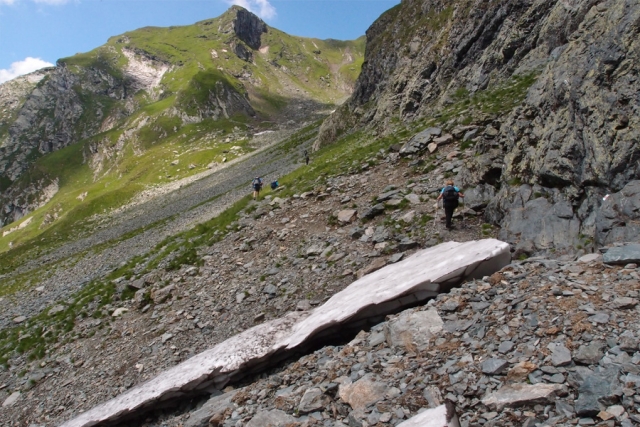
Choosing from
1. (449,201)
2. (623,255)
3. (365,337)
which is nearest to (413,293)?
(365,337)

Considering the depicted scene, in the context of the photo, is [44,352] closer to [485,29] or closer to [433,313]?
[433,313]

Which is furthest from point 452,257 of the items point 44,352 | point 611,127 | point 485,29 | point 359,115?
point 359,115

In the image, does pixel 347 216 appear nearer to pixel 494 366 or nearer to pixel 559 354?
pixel 494 366

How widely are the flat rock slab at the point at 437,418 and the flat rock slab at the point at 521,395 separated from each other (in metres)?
0.61

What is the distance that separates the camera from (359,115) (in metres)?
64.4

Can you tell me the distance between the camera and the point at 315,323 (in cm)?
1177

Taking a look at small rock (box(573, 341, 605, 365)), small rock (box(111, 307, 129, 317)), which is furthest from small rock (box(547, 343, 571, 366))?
small rock (box(111, 307, 129, 317))

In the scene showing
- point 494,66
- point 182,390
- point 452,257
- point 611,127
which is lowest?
point 182,390

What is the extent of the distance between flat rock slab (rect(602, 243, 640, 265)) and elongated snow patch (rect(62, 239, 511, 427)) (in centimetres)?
244

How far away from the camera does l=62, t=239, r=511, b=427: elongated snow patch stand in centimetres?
1088

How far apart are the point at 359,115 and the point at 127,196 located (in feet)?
197

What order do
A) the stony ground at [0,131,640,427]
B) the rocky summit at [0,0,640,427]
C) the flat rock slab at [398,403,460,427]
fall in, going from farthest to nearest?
the rocky summit at [0,0,640,427] < the stony ground at [0,131,640,427] < the flat rock slab at [398,403,460,427]

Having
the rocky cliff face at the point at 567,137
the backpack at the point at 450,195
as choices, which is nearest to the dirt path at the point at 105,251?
the backpack at the point at 450,195

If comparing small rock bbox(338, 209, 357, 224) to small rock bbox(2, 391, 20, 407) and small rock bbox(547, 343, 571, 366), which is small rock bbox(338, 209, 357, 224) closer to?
small rock bbox(547, 343, 571, 366)
